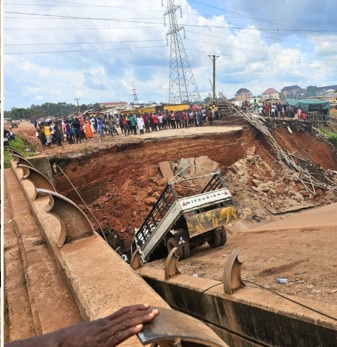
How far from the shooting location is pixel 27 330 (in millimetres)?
3096

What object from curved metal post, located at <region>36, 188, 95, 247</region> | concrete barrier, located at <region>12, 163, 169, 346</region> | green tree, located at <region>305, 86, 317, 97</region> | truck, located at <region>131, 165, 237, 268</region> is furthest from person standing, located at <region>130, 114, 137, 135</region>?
green tree, located at <region>305, 86, 317, 97</region>

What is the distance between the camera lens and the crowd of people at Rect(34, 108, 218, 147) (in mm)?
20328

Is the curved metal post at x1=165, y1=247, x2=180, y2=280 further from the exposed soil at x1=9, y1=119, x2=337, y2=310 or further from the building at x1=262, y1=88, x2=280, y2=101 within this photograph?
the building at x1=262, y1=88, x2=280, y2=101

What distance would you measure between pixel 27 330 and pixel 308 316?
2.93 m

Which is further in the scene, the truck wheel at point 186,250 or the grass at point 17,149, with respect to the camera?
the grass at point 17,149

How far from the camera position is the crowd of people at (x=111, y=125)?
800 inches

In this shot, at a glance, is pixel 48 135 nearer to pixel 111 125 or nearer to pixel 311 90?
pixel 111 125

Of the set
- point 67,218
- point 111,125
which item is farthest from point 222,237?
point 111,125

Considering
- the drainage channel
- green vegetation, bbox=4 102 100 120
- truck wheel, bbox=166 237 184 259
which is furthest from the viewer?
green vegetation, bbox=4 102 100 120

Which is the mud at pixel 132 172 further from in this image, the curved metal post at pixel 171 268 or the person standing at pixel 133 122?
the curved metal post at pixel 171 268

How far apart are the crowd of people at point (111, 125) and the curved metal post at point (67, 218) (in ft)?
53.7

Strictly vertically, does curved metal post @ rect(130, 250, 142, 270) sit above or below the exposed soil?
below

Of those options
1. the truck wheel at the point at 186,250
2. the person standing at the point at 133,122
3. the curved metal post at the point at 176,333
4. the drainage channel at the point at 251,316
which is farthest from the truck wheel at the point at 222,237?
the person standing at the point at 133,122

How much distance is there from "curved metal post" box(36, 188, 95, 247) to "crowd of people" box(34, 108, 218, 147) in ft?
53.7
